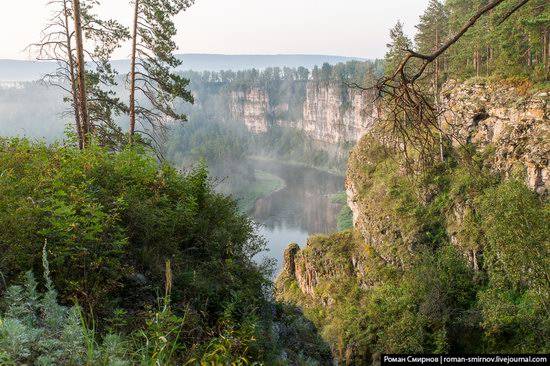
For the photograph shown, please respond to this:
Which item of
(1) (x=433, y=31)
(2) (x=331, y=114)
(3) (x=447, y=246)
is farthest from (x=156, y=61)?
(2) (x=331, y=114)

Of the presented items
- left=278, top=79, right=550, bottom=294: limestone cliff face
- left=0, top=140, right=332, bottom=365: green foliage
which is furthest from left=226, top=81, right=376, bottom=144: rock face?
left=0, top=140, right=332, bottom=365: green foliage

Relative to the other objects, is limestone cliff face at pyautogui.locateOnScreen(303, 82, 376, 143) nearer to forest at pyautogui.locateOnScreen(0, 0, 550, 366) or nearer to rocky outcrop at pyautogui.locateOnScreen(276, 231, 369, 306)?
forest at pyautogui.locateOnScreen(0, 0, 550, 366)

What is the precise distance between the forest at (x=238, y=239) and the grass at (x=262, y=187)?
66415mm

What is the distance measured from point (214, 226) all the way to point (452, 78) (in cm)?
3343

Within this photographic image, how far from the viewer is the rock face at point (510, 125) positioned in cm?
2308

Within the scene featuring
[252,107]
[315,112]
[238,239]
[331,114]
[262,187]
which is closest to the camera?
[238,239]

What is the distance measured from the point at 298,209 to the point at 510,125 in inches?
2792

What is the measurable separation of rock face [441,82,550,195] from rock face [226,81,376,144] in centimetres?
8488

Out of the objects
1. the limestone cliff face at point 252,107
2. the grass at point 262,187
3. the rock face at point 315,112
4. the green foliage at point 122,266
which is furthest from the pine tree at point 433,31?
the limestone cliff face at point 252,107

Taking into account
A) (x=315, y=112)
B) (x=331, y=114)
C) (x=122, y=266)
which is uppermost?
(x=315, y=112)

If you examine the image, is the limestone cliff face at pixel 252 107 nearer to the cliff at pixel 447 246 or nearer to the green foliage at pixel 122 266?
the cliff at pixel 447 246

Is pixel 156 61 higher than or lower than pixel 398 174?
higher

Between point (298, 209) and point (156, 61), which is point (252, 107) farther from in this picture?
point (156, 61)

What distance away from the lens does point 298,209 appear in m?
95.3
